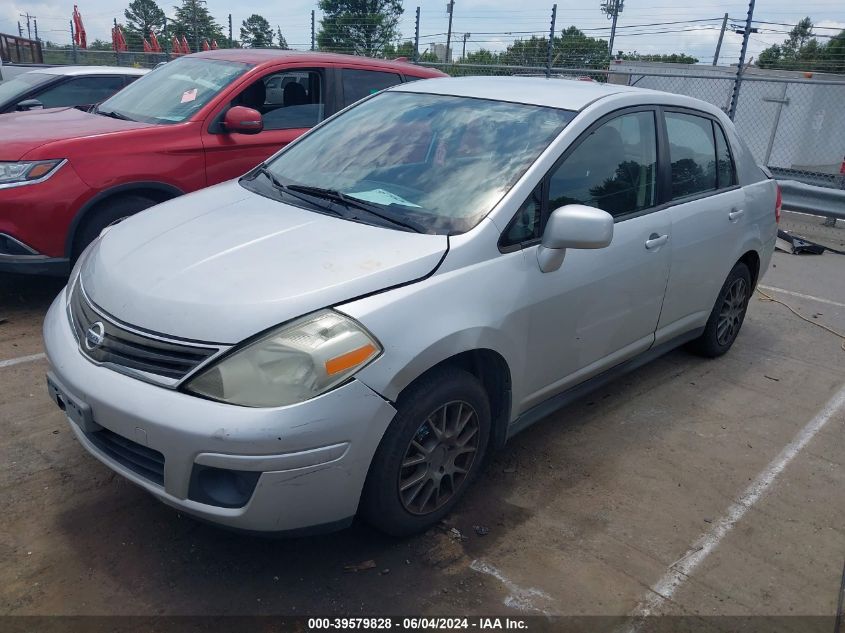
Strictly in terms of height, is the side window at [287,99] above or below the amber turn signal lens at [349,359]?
above

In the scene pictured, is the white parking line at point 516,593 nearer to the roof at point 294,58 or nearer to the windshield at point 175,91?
the windshield at point 175,91

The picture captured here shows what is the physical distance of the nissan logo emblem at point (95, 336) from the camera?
2637 mm

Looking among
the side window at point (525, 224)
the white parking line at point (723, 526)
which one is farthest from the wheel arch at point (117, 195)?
the white parking line at point (723, 526)

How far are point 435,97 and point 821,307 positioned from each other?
4480mm

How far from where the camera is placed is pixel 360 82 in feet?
20.7

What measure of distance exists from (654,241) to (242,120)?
3.18 metres

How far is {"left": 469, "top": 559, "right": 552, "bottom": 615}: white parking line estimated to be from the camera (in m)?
2.67

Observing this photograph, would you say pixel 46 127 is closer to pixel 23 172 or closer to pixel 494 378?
pixel 23 172

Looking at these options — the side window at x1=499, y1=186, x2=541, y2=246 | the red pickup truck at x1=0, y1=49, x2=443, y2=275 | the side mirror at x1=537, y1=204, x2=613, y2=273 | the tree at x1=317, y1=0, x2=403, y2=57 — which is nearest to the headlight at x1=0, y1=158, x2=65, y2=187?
the red pickup truck at x1=0, y1=49, x2=443, y2=275

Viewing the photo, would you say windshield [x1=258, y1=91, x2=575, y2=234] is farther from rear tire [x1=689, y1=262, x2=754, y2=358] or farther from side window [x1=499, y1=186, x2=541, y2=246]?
rear tire [x1=689, y1=262, x2=754, y2=358]

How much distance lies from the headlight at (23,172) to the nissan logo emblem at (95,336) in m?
2.57

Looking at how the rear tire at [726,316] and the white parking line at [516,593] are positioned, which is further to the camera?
the rear tire at [726,316]

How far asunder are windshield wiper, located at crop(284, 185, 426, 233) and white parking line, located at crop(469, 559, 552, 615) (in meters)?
1.34

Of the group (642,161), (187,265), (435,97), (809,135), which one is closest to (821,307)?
(642,161)
